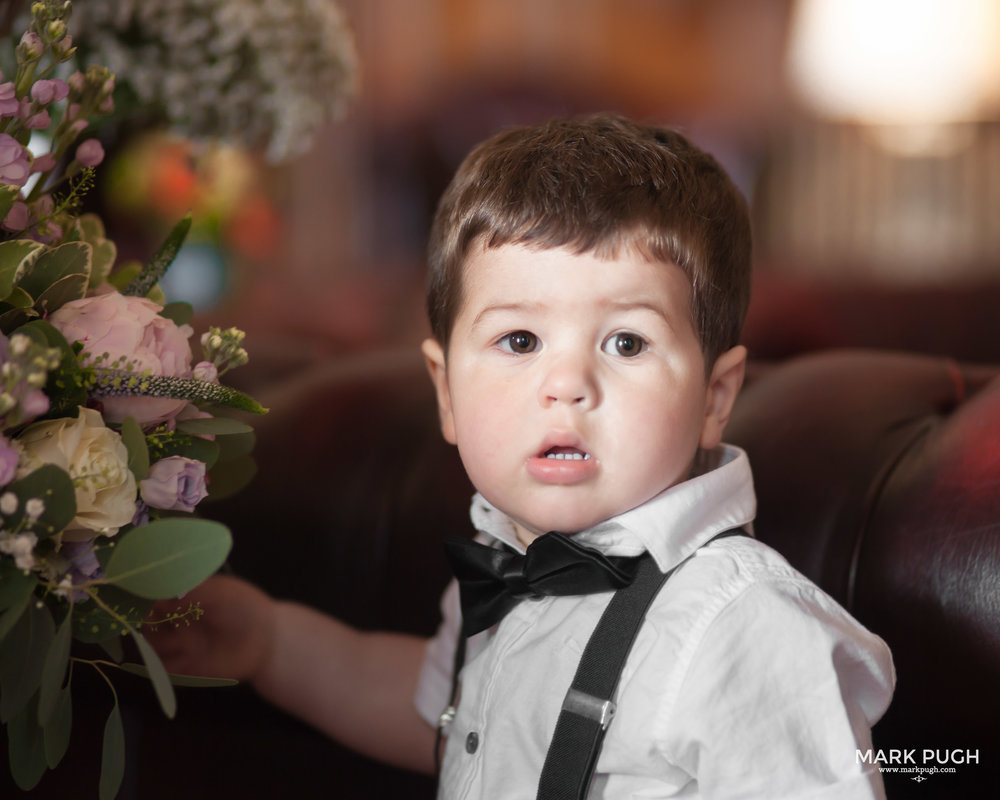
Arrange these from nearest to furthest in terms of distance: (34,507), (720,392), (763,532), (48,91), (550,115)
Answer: (34,507), (48,91), (720,392), (763,532), (550,115)

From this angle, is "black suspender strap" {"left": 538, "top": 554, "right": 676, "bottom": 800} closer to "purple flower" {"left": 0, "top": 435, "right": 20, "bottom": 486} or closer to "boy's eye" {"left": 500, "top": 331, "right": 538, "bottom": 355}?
"boy's eye" {"left": 500, "top": 331, "right": 538, "bottom": 355}

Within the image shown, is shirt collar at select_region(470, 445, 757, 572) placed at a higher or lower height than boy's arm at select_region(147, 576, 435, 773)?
higher

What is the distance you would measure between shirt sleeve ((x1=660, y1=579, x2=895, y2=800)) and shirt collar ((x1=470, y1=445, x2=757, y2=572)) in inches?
2.9

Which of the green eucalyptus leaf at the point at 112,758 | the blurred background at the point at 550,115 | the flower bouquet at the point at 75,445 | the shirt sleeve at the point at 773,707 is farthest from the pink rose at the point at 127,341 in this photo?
the blurred background at the point at 550,115

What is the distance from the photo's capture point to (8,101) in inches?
26.8

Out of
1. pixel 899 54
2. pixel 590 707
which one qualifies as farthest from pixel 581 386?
pixel 899 54

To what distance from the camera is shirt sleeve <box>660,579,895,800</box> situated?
719mm

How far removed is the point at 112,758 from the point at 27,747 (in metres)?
0.05

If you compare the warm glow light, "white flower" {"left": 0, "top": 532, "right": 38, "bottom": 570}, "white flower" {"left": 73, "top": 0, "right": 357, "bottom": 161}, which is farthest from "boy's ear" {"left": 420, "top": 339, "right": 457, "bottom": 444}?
the warm glow light

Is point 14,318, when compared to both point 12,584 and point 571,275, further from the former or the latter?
point 571,275

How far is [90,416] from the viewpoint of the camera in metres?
0.68

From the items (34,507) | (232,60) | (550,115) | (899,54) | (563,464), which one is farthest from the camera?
(550,115)

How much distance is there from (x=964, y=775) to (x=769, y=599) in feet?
0.95

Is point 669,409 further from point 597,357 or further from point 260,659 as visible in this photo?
point 260,659
